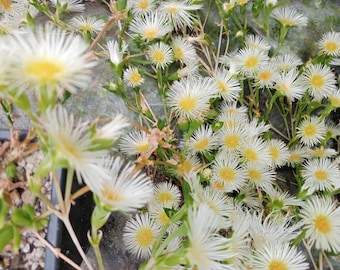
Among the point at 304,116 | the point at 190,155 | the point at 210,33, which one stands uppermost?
the point at 210,33

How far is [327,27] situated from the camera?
0.87 meters

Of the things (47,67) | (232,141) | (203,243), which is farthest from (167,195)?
(47,67)

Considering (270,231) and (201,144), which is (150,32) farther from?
(270,231)

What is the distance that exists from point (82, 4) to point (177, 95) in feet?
0.88

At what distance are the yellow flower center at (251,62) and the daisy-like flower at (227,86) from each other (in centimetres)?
3

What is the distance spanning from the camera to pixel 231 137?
2.33 feet

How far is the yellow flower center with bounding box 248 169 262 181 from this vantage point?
0.70 meters

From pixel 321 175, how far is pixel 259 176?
0.10m

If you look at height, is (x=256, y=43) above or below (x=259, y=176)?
above

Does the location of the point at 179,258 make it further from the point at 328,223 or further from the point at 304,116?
the point at 304,116

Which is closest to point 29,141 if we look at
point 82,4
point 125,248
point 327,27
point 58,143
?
point 58,143

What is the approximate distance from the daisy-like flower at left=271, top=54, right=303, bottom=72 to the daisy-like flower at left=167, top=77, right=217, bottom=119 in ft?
0.48

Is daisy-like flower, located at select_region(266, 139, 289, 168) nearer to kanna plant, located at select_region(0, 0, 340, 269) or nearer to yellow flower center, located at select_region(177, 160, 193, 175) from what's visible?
kanna plant, located at select_region(0, 0, 340, 269)

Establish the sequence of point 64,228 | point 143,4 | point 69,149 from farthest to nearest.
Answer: point 143,4
point 64,228
point 69,149
